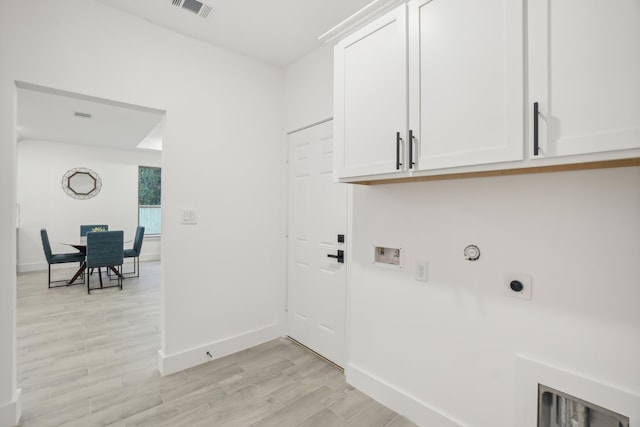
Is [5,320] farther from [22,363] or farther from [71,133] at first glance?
[71,133]

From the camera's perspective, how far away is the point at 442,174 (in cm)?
148

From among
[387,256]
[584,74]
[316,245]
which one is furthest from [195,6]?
[584,74]

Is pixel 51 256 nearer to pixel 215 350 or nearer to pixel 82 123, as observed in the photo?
pixel 82 123

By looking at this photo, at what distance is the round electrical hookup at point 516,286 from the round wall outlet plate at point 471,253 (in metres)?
0.20

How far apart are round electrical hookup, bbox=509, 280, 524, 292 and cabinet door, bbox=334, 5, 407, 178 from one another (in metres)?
0.79

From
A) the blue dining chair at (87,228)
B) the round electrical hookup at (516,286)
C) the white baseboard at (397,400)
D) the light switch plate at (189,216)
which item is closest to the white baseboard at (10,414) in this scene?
the light switch plate at (189,216)

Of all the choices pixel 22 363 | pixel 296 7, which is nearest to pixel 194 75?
pixel 296 7

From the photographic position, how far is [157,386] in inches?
86.6

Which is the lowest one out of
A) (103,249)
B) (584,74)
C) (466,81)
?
(103,249)

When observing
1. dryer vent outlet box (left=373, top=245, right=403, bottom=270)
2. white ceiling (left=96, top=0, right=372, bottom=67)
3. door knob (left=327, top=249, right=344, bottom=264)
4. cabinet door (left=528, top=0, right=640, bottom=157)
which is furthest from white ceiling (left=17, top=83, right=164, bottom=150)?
cabinet door (left=528, top=0, right=640, bottom=157)

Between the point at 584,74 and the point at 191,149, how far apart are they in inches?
97.8

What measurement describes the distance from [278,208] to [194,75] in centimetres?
140

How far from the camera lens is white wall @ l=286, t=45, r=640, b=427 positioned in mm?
1208

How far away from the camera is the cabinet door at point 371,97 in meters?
1.61
